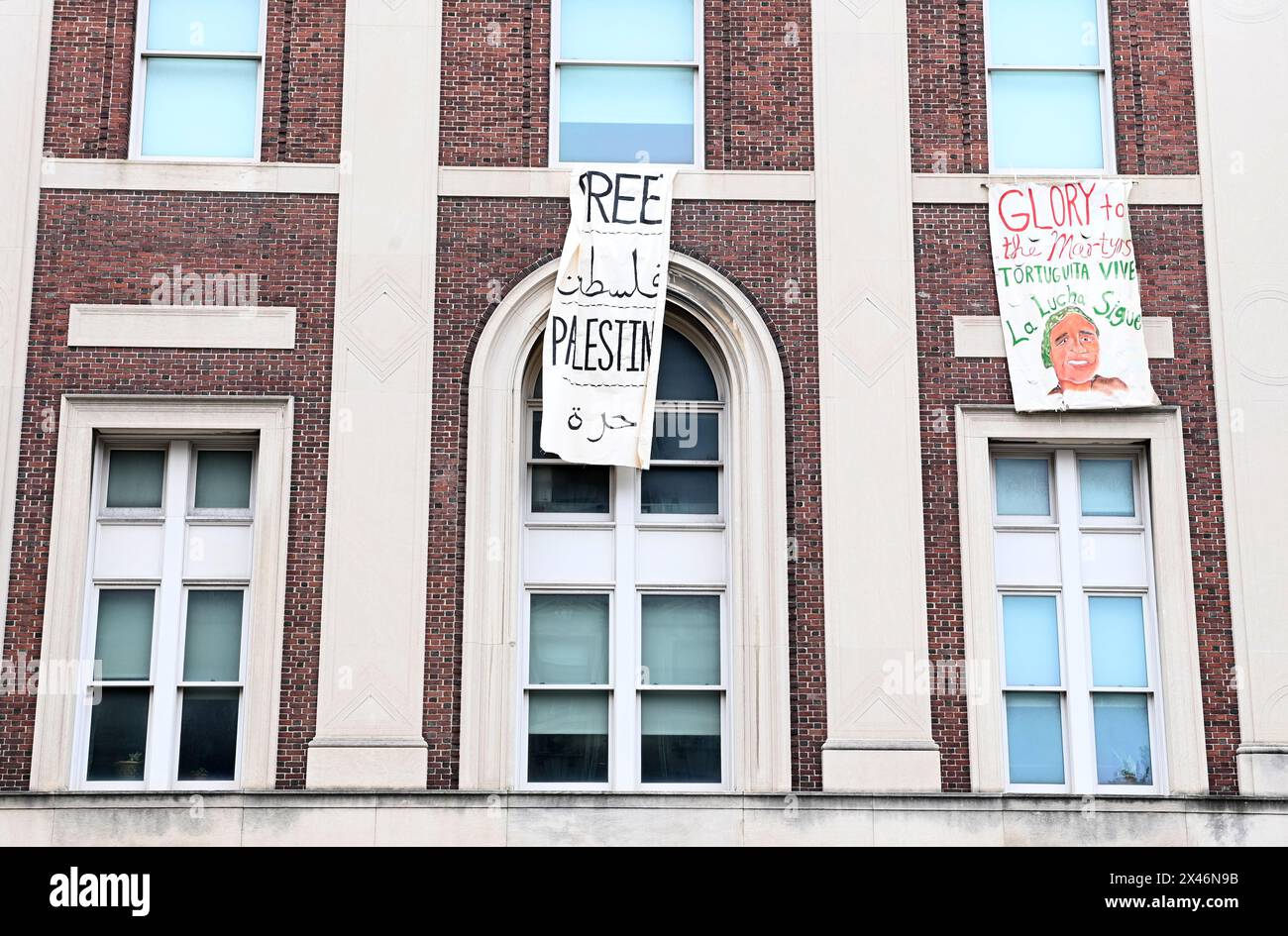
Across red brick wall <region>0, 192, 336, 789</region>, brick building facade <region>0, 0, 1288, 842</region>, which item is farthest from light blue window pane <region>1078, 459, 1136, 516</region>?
red brick wall <region>0, 192, 336, 789</region>

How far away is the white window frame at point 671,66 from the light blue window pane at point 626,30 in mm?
91

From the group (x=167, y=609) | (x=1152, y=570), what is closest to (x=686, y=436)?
(x=1152, y=570)

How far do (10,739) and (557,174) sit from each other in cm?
716

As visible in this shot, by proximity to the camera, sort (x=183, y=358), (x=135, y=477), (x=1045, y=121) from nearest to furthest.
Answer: (x=183, y=358) < (x=135, y=477) < (x=1045, y=121)

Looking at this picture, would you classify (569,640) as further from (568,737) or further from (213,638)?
Answer: (213,638)

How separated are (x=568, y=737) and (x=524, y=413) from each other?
311 cm

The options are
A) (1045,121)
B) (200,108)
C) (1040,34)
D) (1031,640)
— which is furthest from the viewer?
(1040,34)

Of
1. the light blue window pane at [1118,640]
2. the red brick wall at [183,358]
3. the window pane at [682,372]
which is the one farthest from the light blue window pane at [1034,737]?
the red brick wall at [183,358]

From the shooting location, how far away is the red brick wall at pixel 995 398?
1440 cm

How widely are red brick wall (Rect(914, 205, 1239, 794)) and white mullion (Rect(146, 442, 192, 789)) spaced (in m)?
6.88

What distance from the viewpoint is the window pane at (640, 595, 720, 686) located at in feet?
48.6

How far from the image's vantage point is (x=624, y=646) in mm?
14781

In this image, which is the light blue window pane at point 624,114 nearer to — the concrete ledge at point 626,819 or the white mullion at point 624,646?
the white mullion at point 624,646
